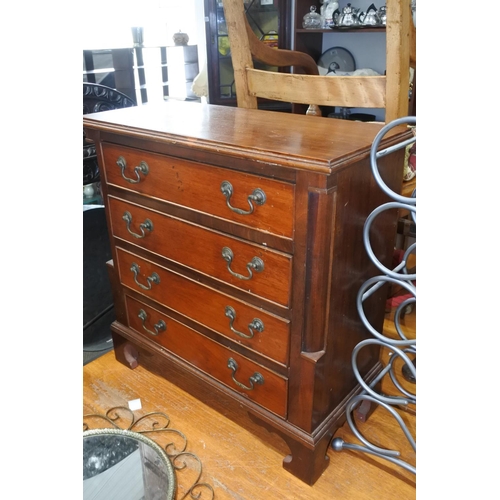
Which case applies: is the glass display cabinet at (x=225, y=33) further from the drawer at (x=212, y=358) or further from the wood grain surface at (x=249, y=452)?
the wood grain surface at (x=249, y=452)

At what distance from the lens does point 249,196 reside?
87cm

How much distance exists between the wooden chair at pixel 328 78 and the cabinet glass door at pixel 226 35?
2.13 metres

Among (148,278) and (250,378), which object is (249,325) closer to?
(250,378)

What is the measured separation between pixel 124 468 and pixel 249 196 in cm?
68

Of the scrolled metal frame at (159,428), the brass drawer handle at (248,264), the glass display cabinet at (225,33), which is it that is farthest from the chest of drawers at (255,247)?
the glass display cabinet at (225,33)

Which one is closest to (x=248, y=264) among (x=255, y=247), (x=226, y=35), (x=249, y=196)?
(x=255, y=247)

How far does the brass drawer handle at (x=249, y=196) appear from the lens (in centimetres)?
86
